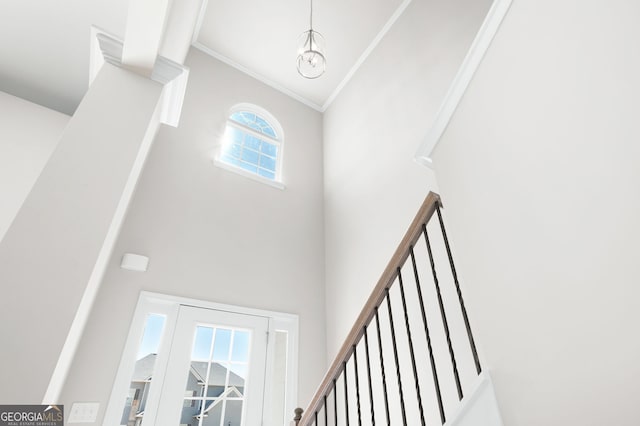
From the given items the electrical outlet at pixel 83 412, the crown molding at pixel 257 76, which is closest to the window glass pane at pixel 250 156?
the crown molding at pixel 257 76

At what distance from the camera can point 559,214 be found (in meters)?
0.98

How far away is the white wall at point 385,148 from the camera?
9.60 ft

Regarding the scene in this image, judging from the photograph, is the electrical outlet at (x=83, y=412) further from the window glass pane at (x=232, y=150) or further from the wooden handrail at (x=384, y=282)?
the window glass pane at (x=232, y=150)

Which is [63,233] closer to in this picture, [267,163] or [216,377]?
[216,377]

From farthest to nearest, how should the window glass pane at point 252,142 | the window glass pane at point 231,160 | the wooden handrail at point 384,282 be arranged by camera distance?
the window glass pane at point 252,142 < the window glass pane at point 231,160 < the wooden handrail at point 384,282

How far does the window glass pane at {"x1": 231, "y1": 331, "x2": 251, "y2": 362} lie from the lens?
10.2ft

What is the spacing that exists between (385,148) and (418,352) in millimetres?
2038

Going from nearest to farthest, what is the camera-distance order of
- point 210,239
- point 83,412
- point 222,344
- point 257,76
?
point 83,412 < point 222,344 < point 210,239 < point 257,76

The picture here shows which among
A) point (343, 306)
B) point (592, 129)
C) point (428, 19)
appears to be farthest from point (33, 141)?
point (428, 19)

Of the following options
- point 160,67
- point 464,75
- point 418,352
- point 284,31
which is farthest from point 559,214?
point 284,31

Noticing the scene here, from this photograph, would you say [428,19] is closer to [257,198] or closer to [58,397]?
[257,198]

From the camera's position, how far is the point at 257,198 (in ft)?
13.0

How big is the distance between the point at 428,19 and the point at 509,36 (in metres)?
2.58

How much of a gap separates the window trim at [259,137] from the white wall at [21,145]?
1.52 m
